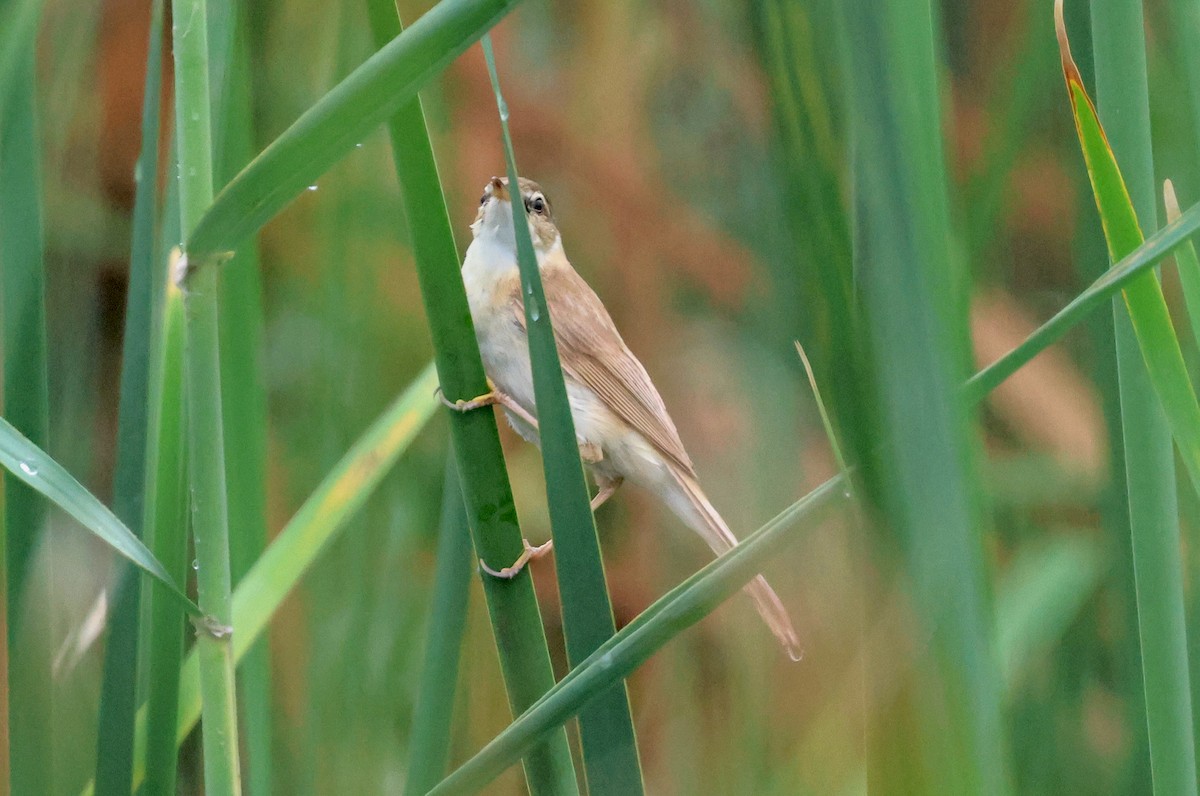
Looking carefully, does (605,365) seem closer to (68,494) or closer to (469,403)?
(469,403)

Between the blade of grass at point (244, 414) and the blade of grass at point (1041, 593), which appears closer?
the blade of grass at point (244, 414)

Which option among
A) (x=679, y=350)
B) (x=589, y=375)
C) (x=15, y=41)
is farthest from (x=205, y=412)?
(x=679, y=350)

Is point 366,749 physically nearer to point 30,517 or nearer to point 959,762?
point 30,517

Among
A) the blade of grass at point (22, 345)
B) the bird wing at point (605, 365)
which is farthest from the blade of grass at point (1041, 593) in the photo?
the blade of grass at point (22, 345)

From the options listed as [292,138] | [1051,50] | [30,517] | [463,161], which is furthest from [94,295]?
[1051,50]

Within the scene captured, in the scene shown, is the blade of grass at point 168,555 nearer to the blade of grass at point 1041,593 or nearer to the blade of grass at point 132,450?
the blade of grass at point 132,450

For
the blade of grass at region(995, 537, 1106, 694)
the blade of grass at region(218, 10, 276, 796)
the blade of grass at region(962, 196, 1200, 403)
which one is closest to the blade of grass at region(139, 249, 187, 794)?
the blade of grass at region(218, 10, 276, 796)
